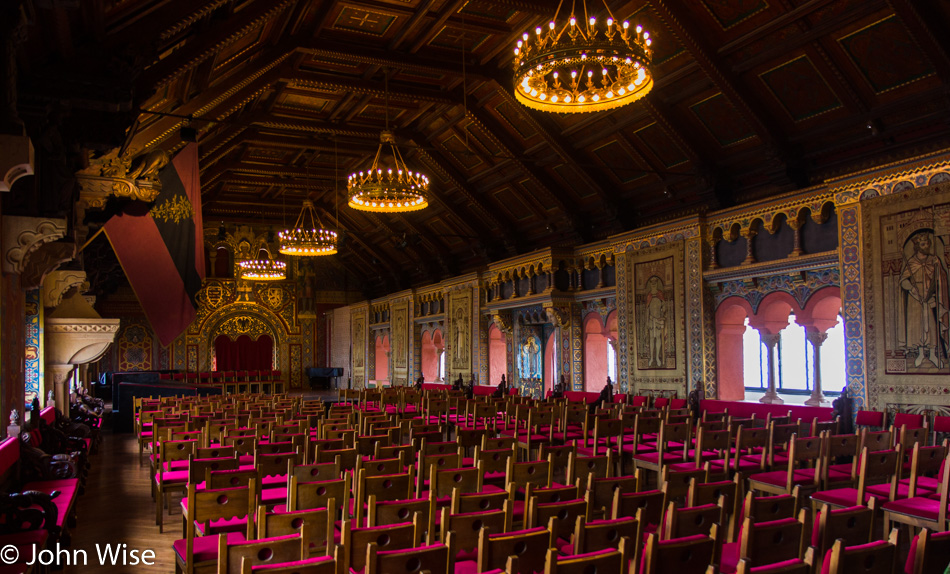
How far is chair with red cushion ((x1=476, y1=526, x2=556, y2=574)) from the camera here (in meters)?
3.23

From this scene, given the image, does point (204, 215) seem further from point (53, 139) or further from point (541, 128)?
point (53, 139)

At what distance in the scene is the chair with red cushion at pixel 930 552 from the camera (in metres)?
3.04

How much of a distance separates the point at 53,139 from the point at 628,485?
6219 millimetres

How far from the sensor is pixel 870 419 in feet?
32.8

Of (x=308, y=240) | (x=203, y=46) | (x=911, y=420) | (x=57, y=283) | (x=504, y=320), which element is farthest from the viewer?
(x=504, y=320)

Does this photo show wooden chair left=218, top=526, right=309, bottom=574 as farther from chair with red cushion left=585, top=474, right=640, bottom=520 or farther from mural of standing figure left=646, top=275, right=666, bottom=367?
mural of standing figure left=646, top=275, right=666, bottom=367

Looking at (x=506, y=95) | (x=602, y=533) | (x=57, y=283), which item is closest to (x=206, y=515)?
(x=602, y=533)

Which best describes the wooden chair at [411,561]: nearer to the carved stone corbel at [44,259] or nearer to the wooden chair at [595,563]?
the wooden chair at [595,563]

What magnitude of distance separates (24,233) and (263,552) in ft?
16.1

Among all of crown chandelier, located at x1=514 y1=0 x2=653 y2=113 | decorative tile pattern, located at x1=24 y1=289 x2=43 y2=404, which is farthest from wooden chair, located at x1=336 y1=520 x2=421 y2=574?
decorative tile pattern, located at x1=24 y1=289 x2=43 y2=404

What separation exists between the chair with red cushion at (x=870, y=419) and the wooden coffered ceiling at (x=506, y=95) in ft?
13.5

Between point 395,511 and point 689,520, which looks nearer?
point 689,520

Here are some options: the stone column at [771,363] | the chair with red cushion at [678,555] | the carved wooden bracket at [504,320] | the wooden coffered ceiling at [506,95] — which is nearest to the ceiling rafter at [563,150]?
the wooden coffered ceiling at [506,95]

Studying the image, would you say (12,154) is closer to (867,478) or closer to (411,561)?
(411,561)
